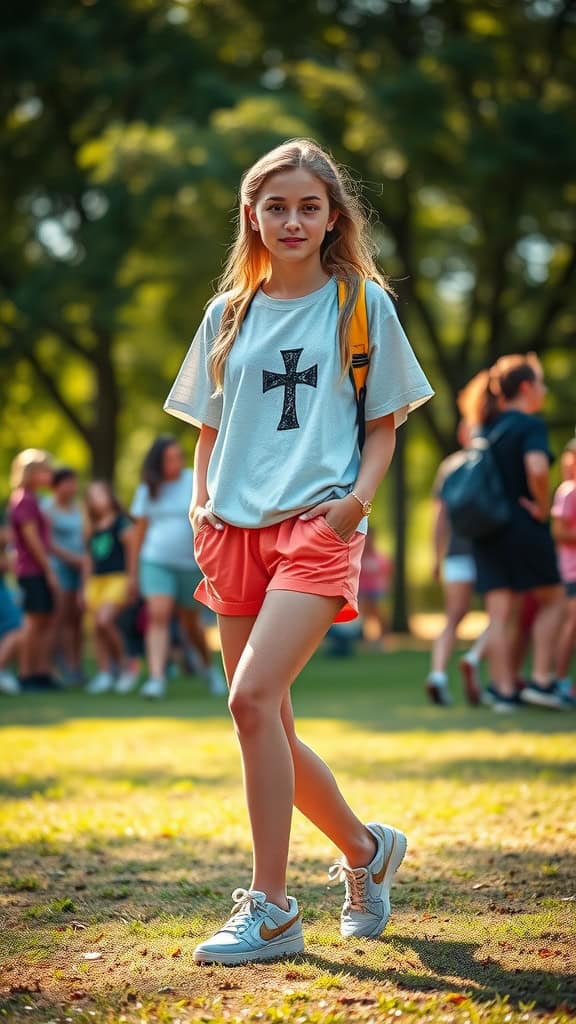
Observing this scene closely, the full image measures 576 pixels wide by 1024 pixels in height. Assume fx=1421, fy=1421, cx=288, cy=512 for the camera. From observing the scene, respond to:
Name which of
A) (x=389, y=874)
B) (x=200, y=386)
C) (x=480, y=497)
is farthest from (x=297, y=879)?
(x=480, y=497)

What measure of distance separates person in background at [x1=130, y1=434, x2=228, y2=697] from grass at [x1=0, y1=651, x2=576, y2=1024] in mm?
2831

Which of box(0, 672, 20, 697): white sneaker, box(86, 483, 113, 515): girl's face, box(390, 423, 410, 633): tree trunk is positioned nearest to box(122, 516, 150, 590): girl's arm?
box(86, 483, 113, 515): girl's face

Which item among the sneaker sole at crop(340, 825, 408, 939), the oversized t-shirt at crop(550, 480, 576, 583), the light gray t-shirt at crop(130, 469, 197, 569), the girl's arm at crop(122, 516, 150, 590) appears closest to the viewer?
the sneaker sole at crop(340, 825, 408, 939)

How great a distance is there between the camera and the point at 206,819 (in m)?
6.36

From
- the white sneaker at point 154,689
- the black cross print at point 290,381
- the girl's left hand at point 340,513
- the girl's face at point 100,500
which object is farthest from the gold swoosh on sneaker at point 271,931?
the girl's face at point 100,500

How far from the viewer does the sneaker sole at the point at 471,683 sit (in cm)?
1109

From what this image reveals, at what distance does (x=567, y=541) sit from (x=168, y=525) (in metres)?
3.64

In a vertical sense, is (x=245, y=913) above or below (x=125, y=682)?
above

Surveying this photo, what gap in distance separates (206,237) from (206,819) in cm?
1671

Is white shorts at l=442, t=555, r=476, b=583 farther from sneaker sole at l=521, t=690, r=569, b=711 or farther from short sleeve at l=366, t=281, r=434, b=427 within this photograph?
short sleeve at l=366, t=281, r=434, b=427

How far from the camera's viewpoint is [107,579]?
14.6 metres

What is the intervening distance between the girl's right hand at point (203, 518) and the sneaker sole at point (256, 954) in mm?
1188

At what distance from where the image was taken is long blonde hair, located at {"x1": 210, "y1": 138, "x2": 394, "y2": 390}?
4219 mm

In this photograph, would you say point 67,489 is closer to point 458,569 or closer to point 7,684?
point 7,684
